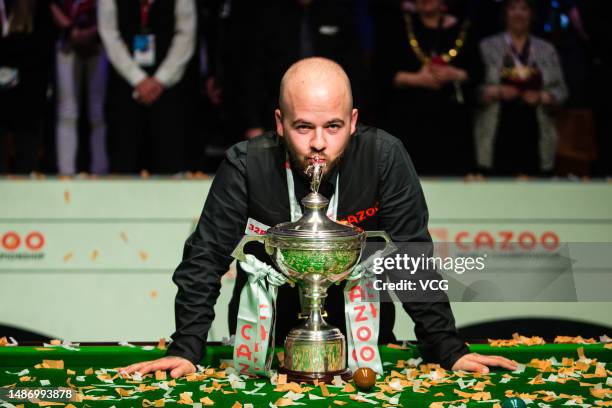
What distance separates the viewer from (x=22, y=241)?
4.58 meters

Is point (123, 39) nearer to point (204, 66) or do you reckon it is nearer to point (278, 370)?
point (204, 66)

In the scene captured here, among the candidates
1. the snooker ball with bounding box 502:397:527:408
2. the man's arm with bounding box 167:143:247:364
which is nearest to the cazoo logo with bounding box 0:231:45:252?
the man's arm with bounding box 167:143:247:364

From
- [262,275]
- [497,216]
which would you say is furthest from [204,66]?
[262,275]

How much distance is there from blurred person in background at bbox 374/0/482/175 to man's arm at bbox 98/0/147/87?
4.21ft

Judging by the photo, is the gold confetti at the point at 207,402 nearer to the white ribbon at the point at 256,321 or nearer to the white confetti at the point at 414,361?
the white ribbon at the point at 256,321

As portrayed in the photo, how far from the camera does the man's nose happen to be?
92.9 inches

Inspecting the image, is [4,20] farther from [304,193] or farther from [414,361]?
[414,361]

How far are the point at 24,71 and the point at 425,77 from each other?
7.00 feet

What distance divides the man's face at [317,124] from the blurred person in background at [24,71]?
319cm

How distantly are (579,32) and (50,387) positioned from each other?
13.9 ft

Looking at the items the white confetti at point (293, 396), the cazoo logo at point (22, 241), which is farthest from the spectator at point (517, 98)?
the white confetti at point (293, 396)

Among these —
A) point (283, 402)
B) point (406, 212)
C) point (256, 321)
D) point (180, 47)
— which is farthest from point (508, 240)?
point (283, 402)

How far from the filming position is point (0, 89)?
5.27 meters

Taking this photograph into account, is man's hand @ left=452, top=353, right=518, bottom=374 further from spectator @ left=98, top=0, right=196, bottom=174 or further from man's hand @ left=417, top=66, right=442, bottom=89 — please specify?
→ spectator @ left=98, top=0, right=196, bottom=174
